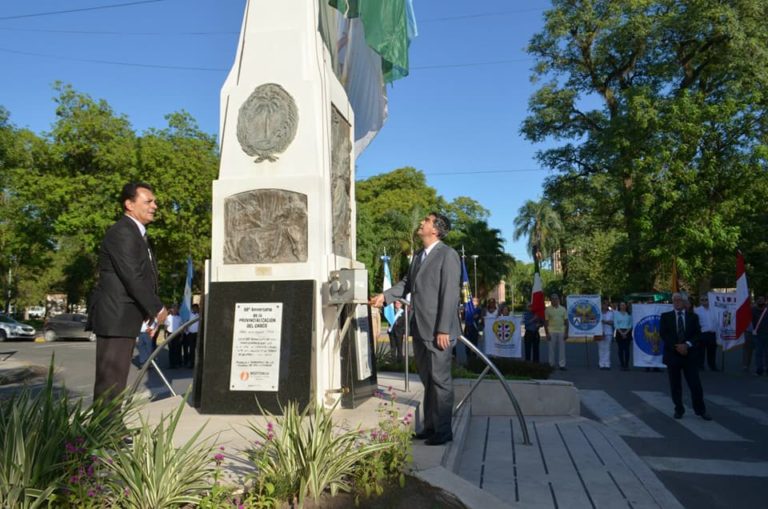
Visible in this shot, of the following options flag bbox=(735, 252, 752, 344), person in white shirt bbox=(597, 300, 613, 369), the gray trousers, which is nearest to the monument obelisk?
the gray trousers

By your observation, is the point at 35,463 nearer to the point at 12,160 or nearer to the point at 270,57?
the point at 270,57

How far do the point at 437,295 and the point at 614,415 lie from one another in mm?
5035

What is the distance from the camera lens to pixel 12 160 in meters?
36.2

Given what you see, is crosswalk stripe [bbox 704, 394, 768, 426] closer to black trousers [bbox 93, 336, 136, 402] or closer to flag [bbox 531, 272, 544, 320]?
flag [bbox 531, 272, 544, 320]

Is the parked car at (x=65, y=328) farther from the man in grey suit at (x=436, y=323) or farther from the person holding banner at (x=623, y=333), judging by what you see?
the man in grey suit at (x=436, y=323)

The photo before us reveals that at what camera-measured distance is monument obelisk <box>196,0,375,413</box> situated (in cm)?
666

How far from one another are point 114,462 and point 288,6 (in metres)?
5.73

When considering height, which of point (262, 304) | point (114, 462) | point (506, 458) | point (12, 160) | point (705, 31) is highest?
point (705, 31)

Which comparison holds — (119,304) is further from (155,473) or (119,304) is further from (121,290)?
(155,473)

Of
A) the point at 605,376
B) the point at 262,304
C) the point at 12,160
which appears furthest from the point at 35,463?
the point at 12,160

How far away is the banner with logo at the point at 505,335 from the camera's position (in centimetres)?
1825

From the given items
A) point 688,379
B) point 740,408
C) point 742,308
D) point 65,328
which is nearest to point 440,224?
point 688,379

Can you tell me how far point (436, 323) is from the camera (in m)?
5.65

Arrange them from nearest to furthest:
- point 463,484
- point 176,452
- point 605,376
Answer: point 176,452
point 463,484
point 605,376
